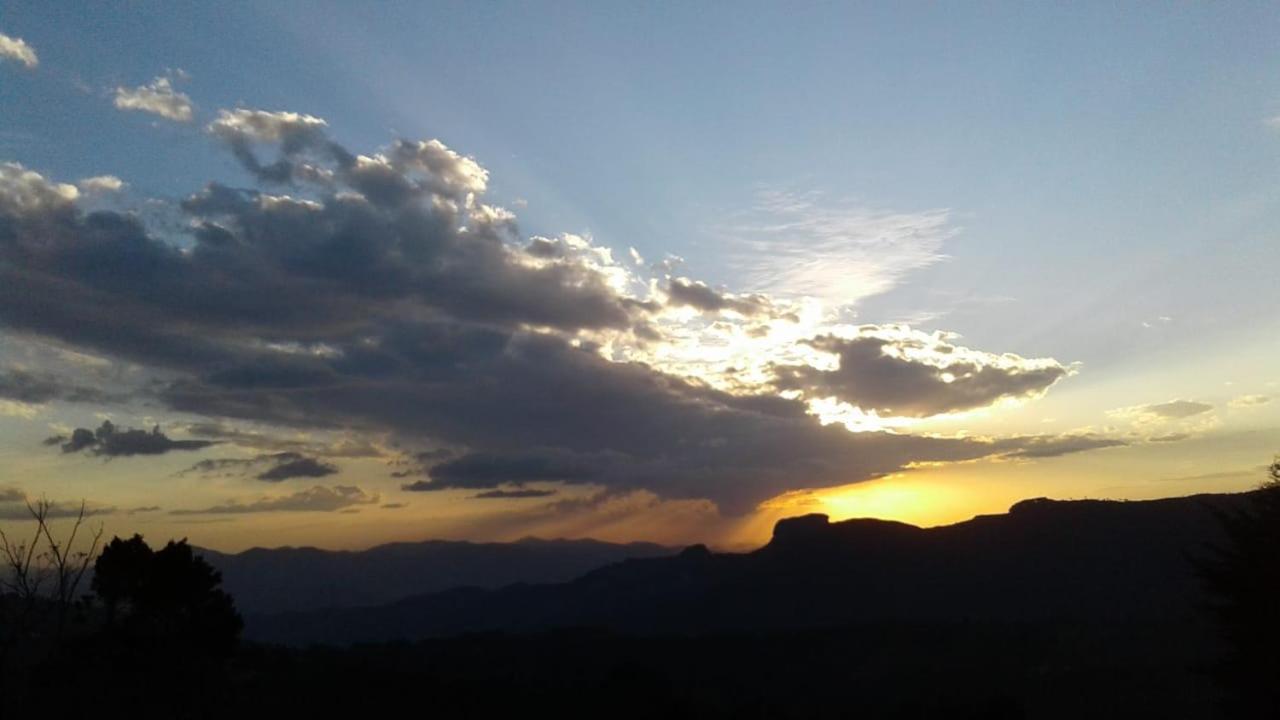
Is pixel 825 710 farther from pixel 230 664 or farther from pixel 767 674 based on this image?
pixel 230 664

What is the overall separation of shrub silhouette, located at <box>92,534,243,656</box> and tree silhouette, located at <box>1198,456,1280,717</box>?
6079 cm

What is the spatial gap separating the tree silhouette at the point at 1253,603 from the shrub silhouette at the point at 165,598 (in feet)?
199

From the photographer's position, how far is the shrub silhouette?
62469 mm

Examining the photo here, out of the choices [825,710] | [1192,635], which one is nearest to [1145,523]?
[1192,635]

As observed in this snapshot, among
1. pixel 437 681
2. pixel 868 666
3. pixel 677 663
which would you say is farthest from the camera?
pixel 677 663

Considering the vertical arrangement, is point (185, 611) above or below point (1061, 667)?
above

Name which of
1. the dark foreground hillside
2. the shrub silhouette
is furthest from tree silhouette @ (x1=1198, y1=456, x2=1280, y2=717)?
the shrub silhouette

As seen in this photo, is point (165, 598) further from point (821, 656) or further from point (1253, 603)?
point (821, 656)

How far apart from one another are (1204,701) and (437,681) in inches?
2770

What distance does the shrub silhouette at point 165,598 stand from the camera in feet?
205

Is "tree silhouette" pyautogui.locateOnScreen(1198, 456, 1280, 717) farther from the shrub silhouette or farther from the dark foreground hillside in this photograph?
the shrub silhouette

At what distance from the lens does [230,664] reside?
68562mm

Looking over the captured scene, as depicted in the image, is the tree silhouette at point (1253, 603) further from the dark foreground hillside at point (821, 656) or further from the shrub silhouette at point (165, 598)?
the shrub silhouette at point (165, 598)

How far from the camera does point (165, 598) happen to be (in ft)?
205
